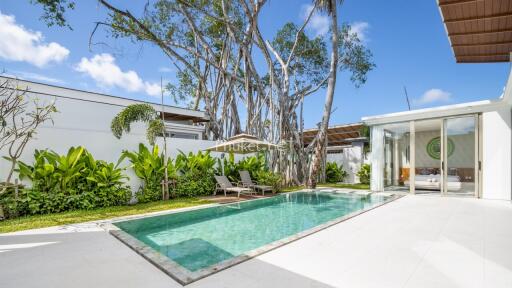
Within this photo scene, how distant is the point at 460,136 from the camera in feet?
29.6

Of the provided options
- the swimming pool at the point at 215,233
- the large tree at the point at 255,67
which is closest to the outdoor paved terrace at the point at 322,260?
the swimming pool at the point at 215,233

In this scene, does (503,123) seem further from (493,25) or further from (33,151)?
(33,151)

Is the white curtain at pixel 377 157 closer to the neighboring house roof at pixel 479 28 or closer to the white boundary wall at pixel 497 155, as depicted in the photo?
the white boundary wall at pixel 497 155

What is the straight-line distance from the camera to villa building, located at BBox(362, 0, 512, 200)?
21.5 ft

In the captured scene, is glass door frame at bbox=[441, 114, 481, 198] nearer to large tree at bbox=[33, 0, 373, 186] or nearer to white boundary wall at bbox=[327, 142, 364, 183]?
large tree at bbox=[33, 0, 373, 186]

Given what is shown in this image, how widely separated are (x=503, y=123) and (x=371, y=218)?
20.9 feet

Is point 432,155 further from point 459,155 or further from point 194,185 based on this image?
point 194,185

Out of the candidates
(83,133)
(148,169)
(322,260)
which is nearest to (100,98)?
(83,133)

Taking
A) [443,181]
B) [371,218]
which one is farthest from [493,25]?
[371,218]

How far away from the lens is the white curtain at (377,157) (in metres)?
10.9

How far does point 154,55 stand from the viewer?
14.7m

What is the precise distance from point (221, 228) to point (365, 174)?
41.7ft

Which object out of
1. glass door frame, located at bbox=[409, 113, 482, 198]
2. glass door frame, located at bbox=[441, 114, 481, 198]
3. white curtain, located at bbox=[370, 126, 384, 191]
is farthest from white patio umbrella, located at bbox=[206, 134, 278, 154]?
glass door frame, located at bbox=[441, 114, 481, 198]

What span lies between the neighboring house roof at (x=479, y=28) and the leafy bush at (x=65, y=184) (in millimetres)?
Answer: 9661
